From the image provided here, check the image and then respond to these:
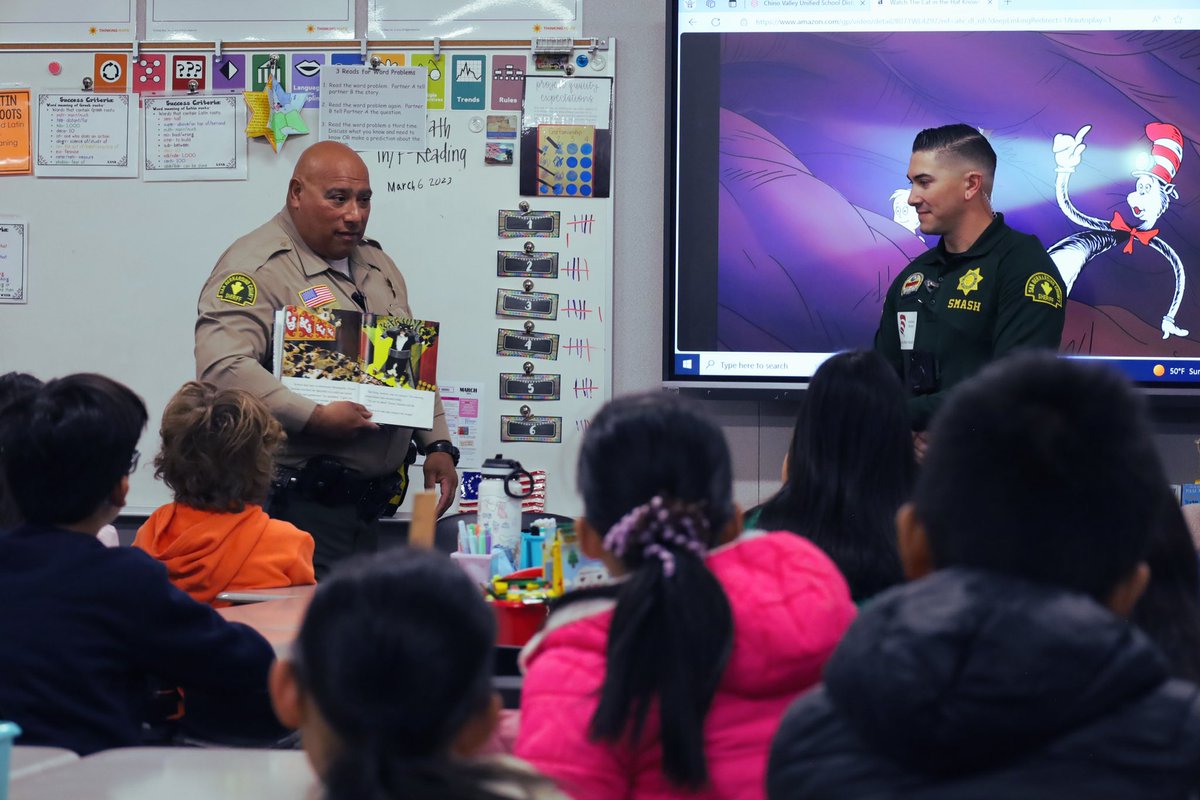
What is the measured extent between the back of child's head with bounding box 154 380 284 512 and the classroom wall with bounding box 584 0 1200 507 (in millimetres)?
1764

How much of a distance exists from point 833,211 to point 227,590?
2.44 m

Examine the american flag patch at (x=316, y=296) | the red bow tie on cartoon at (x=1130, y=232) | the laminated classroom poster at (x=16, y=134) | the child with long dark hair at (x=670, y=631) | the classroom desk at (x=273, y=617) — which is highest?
the laminated classroom poster at (x=16, y=134)

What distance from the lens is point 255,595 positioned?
2.54 m

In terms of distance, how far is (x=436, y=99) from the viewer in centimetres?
429

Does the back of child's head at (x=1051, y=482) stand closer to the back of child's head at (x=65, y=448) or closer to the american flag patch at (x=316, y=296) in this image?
the back of child's head at (x=65, y=448)

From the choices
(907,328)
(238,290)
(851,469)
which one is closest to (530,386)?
(238,290)

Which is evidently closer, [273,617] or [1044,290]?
[273,617]

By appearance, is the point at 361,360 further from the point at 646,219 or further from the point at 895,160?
the point at 895,160

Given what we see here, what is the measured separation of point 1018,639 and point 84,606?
1400mm

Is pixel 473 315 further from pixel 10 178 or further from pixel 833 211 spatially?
pixel 10 178

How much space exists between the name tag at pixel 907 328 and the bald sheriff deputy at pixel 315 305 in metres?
1.40

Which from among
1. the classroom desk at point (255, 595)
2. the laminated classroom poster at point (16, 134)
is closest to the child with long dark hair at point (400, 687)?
the classroom desk at point (255, 595)

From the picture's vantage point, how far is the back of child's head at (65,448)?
1874mm

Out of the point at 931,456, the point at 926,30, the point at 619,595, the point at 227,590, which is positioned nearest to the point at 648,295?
the point at 926,30
